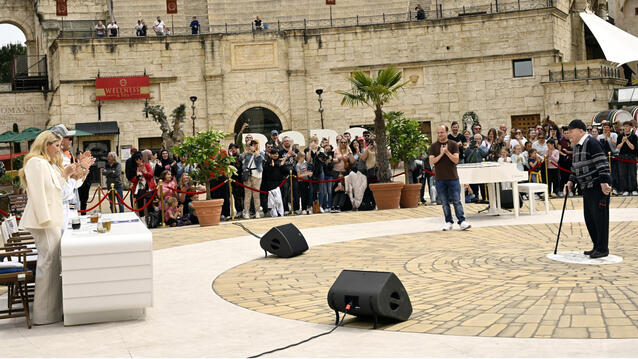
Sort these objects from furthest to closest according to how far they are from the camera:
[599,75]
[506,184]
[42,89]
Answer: [42,89]
[599,75]
[506,184]

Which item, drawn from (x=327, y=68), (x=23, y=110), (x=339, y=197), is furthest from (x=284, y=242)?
(x=23, y=110)

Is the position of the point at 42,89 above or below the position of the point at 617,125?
above

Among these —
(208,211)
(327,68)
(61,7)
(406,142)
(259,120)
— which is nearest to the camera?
(208,211)

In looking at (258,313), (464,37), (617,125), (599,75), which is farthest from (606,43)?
(258,313)

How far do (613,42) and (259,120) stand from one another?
1934 centimetres

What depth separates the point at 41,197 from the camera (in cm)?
641

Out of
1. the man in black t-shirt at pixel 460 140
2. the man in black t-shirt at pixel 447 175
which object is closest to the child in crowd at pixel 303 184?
the man in black t-shirt at pixel 460 140

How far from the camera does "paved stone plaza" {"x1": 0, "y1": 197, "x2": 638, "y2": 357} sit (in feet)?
16.7

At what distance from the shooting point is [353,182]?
16703 millimetres

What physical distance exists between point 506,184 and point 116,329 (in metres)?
10.3

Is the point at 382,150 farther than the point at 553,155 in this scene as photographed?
No

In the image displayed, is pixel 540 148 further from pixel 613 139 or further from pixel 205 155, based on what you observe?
pixel 205 155

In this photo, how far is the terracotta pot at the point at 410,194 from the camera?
16.5 m

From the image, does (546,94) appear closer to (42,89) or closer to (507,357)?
(42,89)
